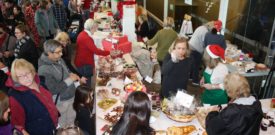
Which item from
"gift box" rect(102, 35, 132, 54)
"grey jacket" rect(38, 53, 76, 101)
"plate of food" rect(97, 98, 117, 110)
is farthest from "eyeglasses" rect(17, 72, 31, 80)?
"gift box" rect(102, 35, 132, 54)

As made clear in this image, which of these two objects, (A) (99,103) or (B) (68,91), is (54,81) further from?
(A) (99,103)

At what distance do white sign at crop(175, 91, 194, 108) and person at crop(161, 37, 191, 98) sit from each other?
13.8 inches

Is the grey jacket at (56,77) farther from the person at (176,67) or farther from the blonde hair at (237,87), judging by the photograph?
the blonde hair at (237,87)

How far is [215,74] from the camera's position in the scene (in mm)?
2941

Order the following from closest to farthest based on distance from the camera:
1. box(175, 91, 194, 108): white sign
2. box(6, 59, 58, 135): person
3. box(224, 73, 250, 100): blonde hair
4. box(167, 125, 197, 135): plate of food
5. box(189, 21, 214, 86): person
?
1. box(224, 73, 250, 100): blonde hair
2. box(6, 59, 58, 135): person
3. box(167, 125, 197, 135): plate of food
4. box(175, 91, 194, 108): white sign
5. box(189, 21, 214, 86): person

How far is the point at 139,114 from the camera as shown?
5.56 ft

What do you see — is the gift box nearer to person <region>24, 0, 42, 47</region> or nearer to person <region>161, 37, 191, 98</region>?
person <region>161, 37, 191, 98</region>

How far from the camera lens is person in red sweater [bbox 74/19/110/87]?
386 centimetres

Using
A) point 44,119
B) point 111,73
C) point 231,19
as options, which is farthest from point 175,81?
point 231,19

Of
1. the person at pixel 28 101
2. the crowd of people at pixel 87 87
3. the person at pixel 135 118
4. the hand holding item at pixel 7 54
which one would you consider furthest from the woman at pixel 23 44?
the person at pixel 135 118

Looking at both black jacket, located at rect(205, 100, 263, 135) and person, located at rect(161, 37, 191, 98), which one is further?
person, located at rect(161, 37, 191, 98)

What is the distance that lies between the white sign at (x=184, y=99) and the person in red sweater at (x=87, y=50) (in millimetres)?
1777

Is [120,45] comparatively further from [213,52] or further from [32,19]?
[32,19]

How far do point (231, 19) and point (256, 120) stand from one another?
396cm
